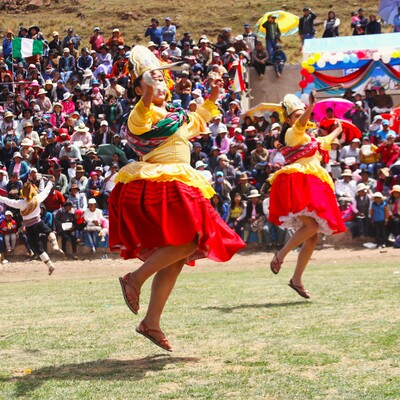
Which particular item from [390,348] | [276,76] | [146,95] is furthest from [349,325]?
[276,76]

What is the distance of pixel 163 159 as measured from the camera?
656 centimetres

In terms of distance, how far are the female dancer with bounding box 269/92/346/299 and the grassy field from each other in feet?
110

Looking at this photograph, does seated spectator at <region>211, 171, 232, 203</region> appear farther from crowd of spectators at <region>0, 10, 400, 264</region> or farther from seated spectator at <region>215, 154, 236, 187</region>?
seated spectator at <region>215, 154, 236, 187</region>

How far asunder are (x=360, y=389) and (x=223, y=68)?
1871 cm

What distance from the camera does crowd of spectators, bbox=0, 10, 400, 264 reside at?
19750 mm

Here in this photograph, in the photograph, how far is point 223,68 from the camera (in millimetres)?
23312

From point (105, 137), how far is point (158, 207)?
16.0 meters

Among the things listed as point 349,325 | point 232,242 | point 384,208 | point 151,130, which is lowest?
point 384,208

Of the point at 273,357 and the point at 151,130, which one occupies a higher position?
the point at 151,130

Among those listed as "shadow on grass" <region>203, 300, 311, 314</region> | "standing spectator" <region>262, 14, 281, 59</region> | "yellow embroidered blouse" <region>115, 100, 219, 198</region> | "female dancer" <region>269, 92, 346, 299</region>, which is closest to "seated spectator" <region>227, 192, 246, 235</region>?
"standing spectator" <region>262, 14, 281, 59</region>

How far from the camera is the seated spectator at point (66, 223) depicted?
19.8 metres

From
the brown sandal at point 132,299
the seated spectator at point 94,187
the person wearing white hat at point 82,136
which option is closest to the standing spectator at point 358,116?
the seated spectator at point 94,187

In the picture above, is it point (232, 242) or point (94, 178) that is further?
point (94, 178)

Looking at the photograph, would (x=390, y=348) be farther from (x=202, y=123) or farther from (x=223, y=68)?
(x=223, y=68)
